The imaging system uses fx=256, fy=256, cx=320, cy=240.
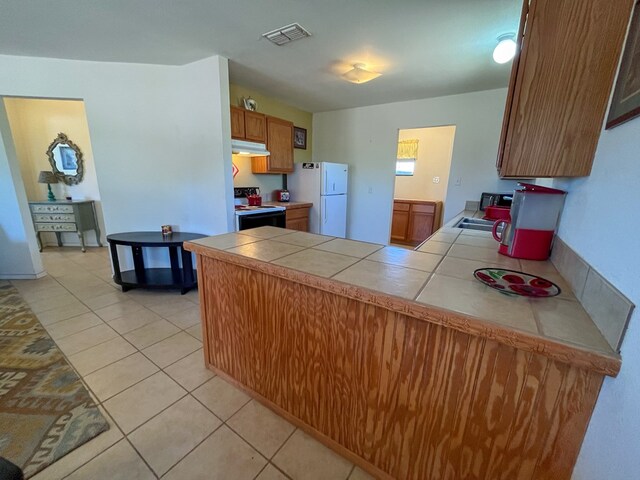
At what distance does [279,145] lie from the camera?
151 inches

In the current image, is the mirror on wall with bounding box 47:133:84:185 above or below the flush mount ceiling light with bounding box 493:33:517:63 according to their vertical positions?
below

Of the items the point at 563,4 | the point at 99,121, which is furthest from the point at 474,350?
the point at 99,121

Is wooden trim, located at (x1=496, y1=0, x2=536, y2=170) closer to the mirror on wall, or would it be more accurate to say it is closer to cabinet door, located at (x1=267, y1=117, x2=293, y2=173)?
cabinet door, located at (x1=267, y1=117, x2=293, y2=173)

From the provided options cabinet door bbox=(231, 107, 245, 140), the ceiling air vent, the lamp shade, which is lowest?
the lamp shade

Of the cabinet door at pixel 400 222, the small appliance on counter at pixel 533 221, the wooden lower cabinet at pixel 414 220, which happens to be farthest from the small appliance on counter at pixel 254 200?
the small appliance on counter at pixel 533 221

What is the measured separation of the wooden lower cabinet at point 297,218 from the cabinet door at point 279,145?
0.69 meters

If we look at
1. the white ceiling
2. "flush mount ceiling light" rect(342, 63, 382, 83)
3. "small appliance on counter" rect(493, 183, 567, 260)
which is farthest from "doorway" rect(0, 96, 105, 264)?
"small appliance on counter" rect(493, 183, 567, 260)

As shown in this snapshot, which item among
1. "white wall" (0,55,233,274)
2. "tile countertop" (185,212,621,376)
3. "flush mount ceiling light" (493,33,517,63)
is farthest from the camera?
"white wall" (0,55,233,274)

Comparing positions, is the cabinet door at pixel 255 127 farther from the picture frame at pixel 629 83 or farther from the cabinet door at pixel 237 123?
the picture frame at pixel 629 83

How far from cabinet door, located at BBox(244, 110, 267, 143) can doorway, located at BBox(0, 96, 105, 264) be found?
2904mm

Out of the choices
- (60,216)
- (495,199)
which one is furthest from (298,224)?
(60,216)

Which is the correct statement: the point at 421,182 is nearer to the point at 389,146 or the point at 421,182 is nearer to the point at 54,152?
the point at 389,146

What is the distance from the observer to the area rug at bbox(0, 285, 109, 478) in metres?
1.22

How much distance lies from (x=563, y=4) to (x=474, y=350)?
1216 millimetres
